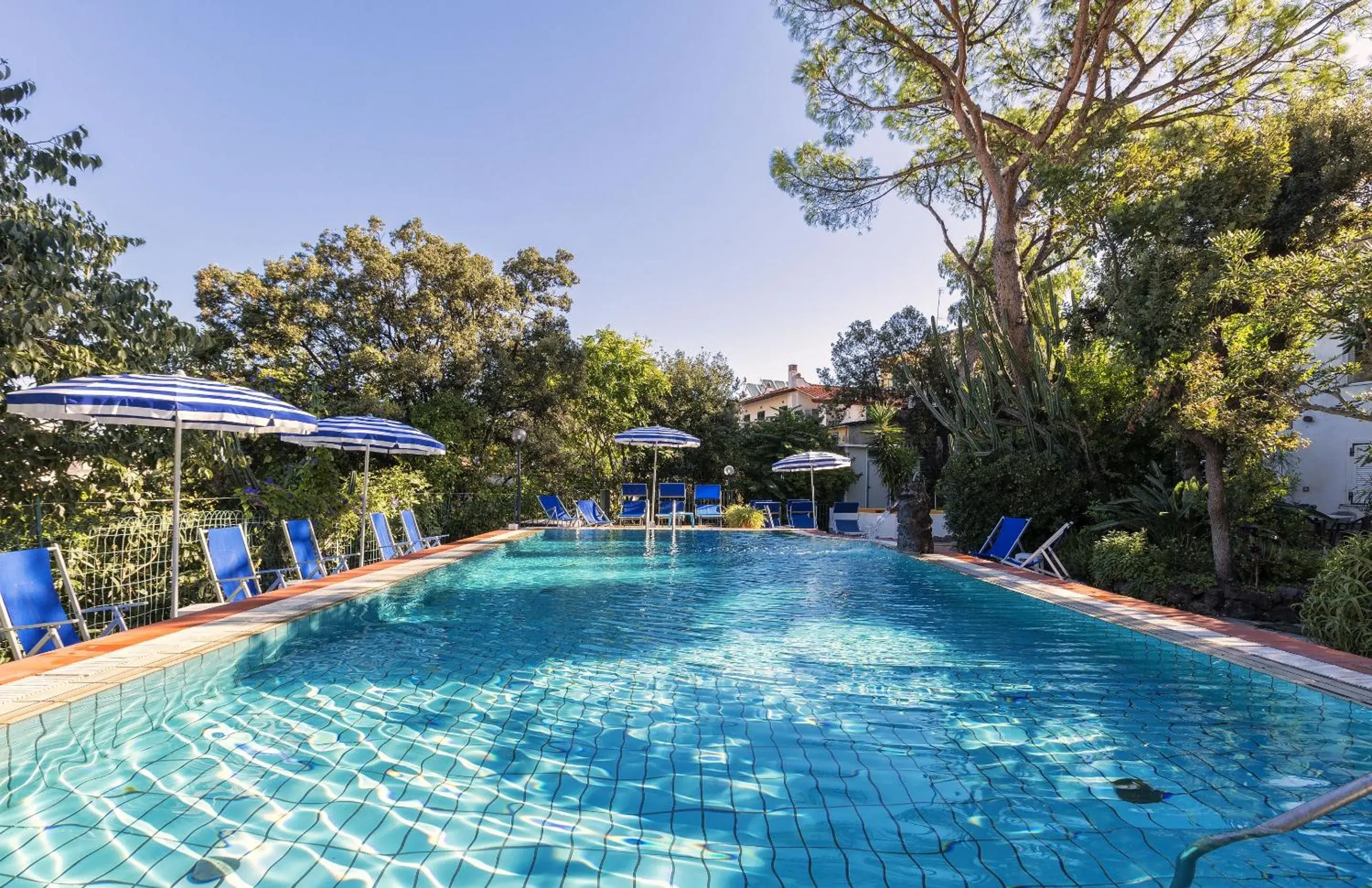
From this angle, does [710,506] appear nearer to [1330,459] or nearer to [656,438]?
[656,438]

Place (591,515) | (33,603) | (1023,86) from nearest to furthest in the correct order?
1. (33,603)
2. (1023,86)
3. (591,515)

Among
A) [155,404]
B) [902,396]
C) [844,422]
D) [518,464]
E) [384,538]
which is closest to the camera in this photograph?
[155,404]

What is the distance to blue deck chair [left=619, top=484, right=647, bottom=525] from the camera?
746 inches

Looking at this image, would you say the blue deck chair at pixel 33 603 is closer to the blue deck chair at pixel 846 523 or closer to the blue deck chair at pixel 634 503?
the blue deck chair at pixel 846 523

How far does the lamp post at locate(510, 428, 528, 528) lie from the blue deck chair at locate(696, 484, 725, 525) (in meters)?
4.85

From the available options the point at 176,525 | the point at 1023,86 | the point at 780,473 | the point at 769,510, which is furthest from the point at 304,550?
the point at 780,473

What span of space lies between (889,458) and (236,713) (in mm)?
20051

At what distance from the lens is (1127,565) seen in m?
9.37

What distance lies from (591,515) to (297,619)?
12207mm

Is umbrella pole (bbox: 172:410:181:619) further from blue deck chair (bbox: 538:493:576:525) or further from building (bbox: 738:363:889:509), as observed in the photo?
building (bbox: 738:363:889:509)

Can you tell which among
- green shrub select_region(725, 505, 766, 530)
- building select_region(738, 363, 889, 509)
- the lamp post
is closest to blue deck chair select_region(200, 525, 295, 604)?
the lamp post

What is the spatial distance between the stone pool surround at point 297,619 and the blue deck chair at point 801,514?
1084cm

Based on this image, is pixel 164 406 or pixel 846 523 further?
pixel 846 523

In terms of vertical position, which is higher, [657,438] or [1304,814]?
[657,438]
